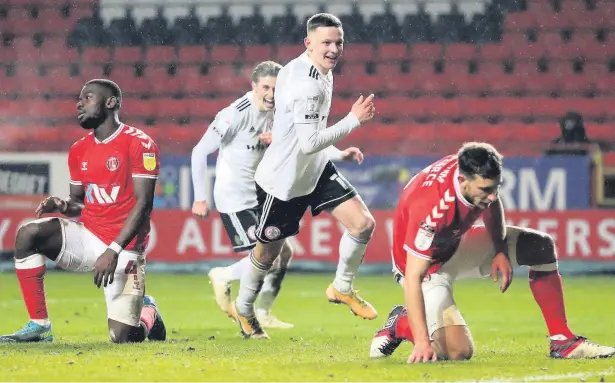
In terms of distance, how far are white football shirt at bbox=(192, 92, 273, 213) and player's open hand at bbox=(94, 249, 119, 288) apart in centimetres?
144

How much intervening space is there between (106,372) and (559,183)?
8.67 metres

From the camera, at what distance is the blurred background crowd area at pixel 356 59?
17078 millimetres

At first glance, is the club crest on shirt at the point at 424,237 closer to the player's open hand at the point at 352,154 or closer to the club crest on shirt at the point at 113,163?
the player's open hand at the point at 352,154

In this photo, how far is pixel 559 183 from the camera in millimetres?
13273

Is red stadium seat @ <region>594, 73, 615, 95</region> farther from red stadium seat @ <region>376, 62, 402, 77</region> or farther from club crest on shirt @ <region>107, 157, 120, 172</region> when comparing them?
club crest on shirt @ <region>107, 157, 120, 172</region>

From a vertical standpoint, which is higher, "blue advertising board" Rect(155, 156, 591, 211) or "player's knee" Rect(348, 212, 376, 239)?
"player's knee" Rect(348, 212, 376, 239)

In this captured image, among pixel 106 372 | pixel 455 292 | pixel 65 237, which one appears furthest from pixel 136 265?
pixel 455 292

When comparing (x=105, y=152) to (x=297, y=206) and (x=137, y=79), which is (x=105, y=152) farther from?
(x=137, y=79)

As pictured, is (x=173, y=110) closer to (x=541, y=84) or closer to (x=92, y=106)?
(x=541, y=84)

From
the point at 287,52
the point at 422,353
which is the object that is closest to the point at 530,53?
the point at 287,52

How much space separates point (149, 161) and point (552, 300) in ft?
8.87

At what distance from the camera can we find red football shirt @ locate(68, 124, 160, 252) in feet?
24.0

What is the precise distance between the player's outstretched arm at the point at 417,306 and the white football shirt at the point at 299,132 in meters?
1.30

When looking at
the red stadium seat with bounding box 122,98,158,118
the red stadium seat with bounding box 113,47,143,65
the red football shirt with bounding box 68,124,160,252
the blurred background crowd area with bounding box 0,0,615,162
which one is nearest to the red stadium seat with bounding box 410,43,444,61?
the blurred background crowd area with bounding box 0,0,615,162
